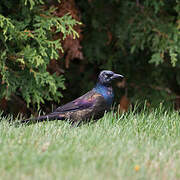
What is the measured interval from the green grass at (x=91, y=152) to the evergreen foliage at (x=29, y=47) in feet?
4.59

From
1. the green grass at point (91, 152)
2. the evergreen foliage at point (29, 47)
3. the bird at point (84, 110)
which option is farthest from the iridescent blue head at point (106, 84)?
the evergreen foliage at point (29, 47)

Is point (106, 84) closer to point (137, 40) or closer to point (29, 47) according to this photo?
point (29, 47)

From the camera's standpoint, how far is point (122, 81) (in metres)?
8.76

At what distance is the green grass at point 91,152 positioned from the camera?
3.73 m

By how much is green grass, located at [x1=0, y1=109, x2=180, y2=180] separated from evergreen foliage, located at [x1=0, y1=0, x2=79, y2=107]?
4.59 feet

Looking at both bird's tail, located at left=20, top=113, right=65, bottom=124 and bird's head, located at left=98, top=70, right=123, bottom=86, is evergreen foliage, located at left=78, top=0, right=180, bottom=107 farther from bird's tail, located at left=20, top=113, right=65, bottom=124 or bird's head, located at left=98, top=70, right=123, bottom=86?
bird's tail, located at left=20, top=113, right=65, bottom=124

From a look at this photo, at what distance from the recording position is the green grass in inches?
147

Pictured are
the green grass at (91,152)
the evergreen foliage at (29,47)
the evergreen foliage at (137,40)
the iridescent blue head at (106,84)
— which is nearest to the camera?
the green grass at (91,152)

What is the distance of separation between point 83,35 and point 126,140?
170 inches

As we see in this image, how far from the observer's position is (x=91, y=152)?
4.29 metres

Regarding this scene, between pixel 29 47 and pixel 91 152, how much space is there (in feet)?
10.1

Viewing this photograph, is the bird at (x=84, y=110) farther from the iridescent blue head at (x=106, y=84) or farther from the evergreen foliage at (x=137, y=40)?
the evergreen foliage at (x=137, y=40)

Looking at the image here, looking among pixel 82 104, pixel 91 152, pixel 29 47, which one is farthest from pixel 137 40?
pixel 91 152

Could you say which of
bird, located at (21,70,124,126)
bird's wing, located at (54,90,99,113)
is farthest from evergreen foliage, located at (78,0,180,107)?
bird's wing, located at (54,90,99,113)
